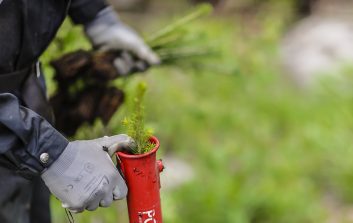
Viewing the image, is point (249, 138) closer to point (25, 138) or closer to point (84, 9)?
point (84, 9)

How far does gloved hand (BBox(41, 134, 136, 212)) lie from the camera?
154cm

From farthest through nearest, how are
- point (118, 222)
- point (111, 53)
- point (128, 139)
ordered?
point (118, 222)
point (111, 53)
point (128, 139)

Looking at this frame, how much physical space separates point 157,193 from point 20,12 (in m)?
0.61

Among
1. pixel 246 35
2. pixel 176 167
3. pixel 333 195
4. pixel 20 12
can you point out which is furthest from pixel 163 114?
pixel 20 12

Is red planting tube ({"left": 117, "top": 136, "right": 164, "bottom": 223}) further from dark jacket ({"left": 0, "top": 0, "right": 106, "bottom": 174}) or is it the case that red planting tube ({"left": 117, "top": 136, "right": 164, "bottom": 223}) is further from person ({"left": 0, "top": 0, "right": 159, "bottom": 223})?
dark jacket ({"left": 0, "top": 0, "right": 106, "bottom": 174})

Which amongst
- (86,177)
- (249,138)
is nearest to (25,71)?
(86,177)

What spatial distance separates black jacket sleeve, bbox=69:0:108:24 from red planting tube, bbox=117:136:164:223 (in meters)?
0.75

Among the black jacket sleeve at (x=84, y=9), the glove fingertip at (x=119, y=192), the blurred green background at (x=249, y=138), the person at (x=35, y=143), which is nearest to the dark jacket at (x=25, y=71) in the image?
the person at (x=35, y=143)

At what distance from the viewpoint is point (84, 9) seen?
2133 mm

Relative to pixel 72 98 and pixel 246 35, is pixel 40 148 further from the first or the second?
pixel 246 35

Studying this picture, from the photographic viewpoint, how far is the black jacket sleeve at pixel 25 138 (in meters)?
1.53

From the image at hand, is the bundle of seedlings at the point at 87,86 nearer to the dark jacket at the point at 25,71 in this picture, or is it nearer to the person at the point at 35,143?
the person at the point at 35,143

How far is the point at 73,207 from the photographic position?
1.55m

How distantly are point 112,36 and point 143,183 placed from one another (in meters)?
0.84
